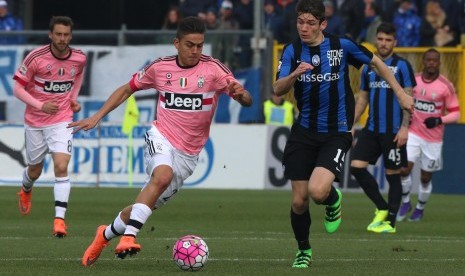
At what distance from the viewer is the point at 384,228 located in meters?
15.4

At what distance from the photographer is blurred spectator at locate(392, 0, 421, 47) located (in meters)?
24.5

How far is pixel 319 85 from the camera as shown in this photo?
11250 mm

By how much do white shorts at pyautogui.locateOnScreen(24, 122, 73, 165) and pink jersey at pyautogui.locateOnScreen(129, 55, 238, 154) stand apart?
12.7ft

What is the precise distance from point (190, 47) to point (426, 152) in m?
8.07

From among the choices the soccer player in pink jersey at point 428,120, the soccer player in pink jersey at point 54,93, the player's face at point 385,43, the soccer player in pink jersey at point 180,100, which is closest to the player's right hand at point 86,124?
the soccer player in pink jersey at point 180,100

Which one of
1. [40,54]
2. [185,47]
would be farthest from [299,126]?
[40,54]

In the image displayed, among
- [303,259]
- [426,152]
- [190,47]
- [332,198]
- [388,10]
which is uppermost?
[388,10]

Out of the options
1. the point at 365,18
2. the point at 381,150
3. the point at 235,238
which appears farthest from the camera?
the point at 365,18

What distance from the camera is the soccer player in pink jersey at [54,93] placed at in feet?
48.5

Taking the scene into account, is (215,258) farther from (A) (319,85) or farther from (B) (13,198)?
(B) (13,198)

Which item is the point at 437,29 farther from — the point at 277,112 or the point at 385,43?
the point at 385,43

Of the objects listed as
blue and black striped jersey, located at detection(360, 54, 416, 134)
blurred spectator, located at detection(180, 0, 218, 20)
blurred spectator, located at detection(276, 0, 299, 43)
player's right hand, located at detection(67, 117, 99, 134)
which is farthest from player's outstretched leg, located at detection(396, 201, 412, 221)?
blurred spectator, located at detection(180, 0, 218, 20)

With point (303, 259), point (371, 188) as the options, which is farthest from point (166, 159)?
point (371, 188)

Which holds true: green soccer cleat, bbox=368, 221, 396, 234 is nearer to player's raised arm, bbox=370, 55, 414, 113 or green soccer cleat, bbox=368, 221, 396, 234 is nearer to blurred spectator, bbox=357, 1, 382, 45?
player's raised arm, bbox=370, 55, 414, 113
